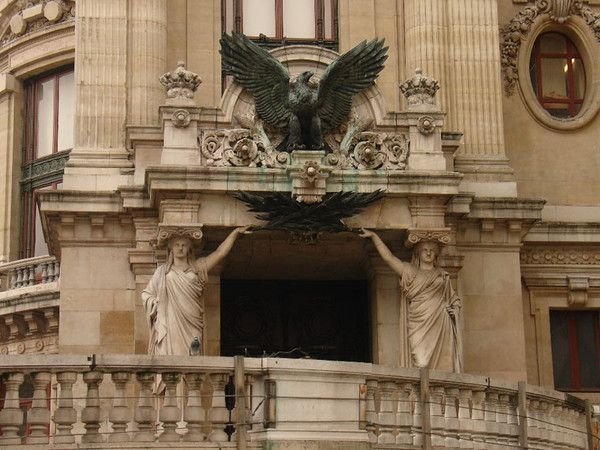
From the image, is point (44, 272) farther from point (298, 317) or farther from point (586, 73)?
point (586, 73)

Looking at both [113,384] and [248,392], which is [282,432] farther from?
[113,384]

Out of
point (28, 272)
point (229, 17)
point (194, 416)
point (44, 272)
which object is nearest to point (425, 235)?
point (229, 17)

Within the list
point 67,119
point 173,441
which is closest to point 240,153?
point 173,441

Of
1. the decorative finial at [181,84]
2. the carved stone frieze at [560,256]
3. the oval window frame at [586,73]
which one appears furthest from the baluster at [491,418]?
the oval window frame at [586,73]

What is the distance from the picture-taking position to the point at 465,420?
21.2 metres

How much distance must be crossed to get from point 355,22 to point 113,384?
15.6m

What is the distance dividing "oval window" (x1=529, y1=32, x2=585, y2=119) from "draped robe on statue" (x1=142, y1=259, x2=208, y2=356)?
1064cm

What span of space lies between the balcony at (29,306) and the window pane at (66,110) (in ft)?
12.6

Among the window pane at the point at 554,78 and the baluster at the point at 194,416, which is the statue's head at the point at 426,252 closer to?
the window pane at the point at 554,78

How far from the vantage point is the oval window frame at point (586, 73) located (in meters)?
34.4

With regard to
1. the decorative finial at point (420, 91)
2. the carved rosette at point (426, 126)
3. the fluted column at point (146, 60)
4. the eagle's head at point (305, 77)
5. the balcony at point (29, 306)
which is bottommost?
the balcony at point (29, 306)

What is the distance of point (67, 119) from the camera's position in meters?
41.3

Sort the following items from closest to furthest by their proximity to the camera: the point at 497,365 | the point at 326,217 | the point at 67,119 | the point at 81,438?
the point at 81,438, the point at 326,217, the point at 497,365, the point at 67,119

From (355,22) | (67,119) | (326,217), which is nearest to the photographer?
(326,217)
